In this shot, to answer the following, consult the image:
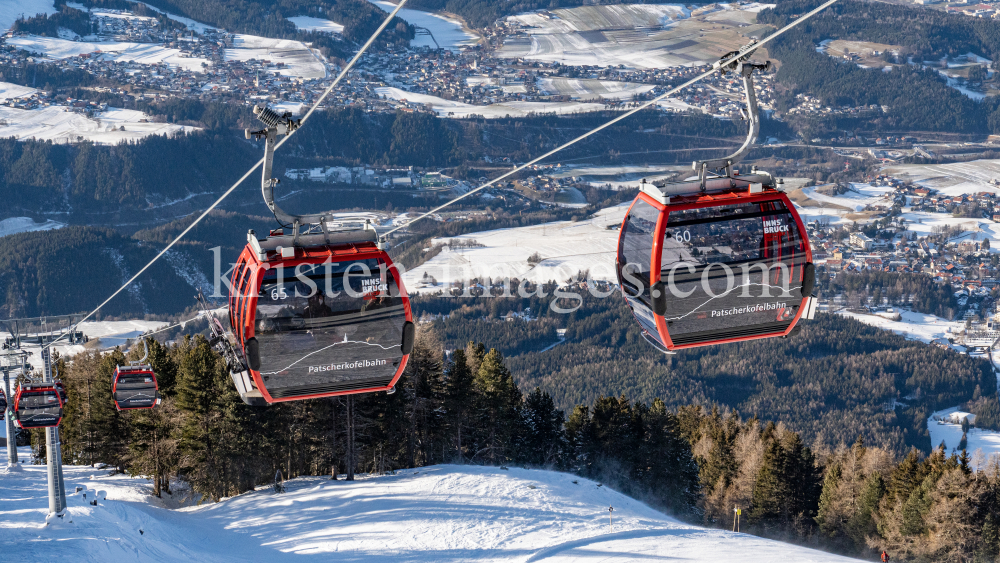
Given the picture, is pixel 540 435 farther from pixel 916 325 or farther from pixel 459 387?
pixel 916 325

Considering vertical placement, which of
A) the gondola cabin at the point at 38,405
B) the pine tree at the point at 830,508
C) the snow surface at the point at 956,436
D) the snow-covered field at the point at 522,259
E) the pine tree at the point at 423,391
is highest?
the gondola cabin at the point at 38,405

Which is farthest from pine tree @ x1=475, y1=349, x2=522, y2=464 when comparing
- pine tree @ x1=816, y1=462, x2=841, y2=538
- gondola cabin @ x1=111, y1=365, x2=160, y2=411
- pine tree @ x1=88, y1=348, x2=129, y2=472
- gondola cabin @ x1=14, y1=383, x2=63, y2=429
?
gondola cabin @ x1=14, y1=383, x2=63, y2=429

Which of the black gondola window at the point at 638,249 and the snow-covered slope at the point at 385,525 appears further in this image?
the snow-covered slope at the point at 385,525

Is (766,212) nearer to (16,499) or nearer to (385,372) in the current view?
(385,372)

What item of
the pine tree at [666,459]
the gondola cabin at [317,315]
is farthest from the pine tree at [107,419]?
the gondola cabin at [317,315]

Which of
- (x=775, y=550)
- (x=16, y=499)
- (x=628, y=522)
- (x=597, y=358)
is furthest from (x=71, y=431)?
(x=597, y=358)

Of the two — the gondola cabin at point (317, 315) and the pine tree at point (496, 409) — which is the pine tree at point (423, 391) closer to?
the pine tree at point (496, 409)
